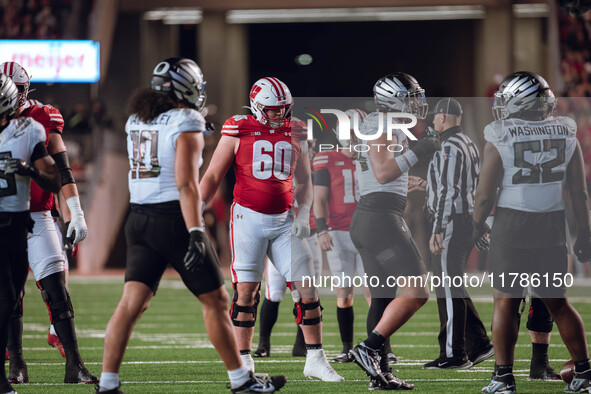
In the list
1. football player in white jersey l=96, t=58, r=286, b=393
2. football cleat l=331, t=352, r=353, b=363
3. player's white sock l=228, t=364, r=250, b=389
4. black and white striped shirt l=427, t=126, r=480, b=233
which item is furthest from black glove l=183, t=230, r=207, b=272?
football cleat l=331, t=352, r=353, b=363

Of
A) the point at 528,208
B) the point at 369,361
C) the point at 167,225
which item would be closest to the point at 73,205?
the point at 167,225

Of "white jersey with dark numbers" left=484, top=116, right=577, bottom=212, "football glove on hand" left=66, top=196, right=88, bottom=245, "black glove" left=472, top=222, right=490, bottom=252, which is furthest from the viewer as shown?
"football glove on hand" left=66, top=196, right=88, bottom=245

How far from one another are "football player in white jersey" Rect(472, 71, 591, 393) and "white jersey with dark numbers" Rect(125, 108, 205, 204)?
5.76 ft

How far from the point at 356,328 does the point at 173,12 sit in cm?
1391

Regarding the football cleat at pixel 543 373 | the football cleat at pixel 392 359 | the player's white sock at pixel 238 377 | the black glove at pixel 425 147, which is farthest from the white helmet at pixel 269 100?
the football cleat at pixel 543 373

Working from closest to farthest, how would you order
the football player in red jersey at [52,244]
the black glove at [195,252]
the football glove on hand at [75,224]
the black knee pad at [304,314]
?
1. the black glove at [195,252]
2. the football glove on hand at [75,224]
3. the football player in red jersey at [52,244]
4. the black knee pad at [304,314]

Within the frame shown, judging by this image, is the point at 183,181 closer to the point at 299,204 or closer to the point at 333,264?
the point at 299,204

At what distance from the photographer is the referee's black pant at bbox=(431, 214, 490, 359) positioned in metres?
6.93

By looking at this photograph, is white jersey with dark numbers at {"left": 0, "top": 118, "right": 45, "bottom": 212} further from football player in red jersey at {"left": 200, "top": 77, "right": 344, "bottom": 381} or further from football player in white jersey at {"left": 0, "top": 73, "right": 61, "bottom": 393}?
football player in red jersey at {"left": 200, "top": 77, "right": 344, "bottom": 381}

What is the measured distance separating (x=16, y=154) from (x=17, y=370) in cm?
179

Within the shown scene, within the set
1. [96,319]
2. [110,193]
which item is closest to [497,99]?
[96,319]

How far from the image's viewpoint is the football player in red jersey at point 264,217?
6316mm

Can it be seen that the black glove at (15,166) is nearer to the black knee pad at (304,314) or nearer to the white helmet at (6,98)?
the white helmet at (6,98)

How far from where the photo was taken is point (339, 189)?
796 centimetres
